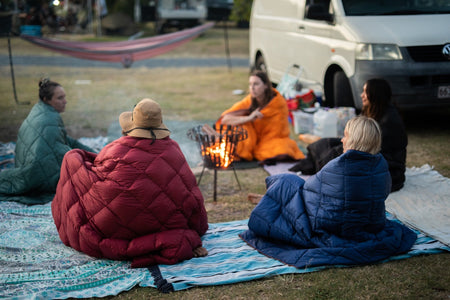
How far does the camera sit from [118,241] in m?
3.30

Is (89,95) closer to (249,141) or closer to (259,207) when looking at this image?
(249,141)

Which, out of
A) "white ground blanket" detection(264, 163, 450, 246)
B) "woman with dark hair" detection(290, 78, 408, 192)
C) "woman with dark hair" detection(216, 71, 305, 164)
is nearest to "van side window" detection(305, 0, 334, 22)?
"woman with dark hair" detection(216, 71, 305, 164)

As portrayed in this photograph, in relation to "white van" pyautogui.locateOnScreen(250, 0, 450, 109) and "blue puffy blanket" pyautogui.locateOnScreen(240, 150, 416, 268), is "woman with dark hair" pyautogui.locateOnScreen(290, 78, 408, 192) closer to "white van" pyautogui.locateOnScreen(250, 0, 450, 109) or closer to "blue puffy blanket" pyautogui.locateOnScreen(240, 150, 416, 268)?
"blue puffy blanket" pyautogui.locateOnScreen(240, 150, 416, 268)

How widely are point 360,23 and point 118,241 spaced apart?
14.3 feet

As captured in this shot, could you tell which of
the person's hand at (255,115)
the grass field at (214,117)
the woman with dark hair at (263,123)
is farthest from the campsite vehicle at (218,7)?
the person's hand at (255,115)

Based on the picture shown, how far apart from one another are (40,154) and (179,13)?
18.4 meters

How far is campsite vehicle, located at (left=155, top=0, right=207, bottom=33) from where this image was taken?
71.5 ft

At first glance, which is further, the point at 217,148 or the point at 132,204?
the point at 217,148

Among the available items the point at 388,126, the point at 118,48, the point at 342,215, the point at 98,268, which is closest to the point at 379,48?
the point at 388,126

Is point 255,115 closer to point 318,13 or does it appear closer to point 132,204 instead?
point 318,13

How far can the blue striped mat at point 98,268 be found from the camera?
302cm

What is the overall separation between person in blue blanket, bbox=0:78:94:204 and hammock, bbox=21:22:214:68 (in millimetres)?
3248

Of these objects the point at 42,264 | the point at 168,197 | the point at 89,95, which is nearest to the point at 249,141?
the point at 168,197

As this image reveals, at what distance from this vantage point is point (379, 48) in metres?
6.04
